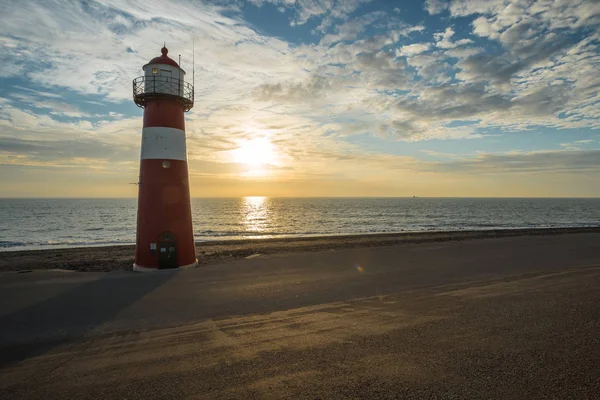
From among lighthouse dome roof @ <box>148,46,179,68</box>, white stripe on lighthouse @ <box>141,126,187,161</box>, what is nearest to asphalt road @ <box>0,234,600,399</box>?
white stripe on lighthouse @ <box>141,126,187,161</box>

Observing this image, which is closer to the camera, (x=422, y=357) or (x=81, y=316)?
(x=422, y=357)

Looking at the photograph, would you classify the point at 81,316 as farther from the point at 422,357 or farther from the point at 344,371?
the point at 422,357

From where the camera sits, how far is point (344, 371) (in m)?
6.07

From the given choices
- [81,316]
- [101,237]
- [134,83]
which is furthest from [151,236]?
[101,237]

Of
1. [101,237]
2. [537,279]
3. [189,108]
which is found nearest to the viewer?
[537,279]

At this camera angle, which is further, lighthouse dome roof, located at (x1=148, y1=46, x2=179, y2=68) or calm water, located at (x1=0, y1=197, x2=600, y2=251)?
calm water, located at (x1=0, y1=197, x2=600, y2=251)

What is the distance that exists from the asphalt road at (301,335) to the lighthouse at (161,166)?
1.25 m

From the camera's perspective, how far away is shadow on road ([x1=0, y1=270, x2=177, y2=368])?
25.1 feet

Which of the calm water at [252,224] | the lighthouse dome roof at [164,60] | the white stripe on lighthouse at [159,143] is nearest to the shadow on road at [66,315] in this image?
the white stripe on lighthouse at [159,143]

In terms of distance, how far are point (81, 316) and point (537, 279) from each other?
16.0 m

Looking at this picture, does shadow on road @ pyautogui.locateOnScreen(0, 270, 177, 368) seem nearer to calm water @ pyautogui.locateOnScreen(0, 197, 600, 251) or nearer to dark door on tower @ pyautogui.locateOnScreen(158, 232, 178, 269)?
dark door on tower @ pyautogui.locateOnScreen(158, 232, 178, 269)

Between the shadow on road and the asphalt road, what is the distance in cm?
5

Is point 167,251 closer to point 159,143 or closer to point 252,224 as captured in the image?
point 159,143

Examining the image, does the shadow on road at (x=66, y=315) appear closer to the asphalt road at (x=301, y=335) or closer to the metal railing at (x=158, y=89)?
the asphalt road at (x=301, y=335)
